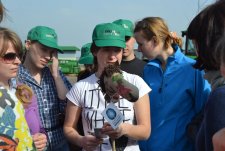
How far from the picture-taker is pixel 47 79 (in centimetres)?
339

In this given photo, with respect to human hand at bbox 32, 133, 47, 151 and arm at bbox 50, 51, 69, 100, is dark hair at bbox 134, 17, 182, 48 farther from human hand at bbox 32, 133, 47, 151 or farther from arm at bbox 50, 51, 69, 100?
human hand at bbox 32, 133, 47, 151

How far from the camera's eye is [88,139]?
256 centimetres

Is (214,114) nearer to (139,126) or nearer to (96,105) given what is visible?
(139,126)

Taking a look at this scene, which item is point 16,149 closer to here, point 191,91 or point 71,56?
point 191,91

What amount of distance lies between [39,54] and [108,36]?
786 millimetres

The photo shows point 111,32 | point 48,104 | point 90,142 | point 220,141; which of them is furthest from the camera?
point 48,104

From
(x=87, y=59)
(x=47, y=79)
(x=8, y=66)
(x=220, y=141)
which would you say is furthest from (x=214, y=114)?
(x=87, y=59)

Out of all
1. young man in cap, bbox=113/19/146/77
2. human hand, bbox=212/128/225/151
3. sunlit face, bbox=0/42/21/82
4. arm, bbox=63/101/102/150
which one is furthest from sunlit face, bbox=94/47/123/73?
human hand, bbox=212/128/225/151

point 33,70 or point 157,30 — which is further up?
point 157,30

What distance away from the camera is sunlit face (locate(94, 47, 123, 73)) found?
279 centimetres

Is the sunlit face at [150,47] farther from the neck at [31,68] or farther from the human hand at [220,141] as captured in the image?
the human hand at [220,141]

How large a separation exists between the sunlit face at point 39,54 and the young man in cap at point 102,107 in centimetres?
62

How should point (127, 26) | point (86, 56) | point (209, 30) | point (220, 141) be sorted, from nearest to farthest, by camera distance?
point (220, 141)
point (209, 30)
point (127, 26)
point (86, 56)

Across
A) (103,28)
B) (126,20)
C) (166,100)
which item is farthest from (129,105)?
(126,20)
